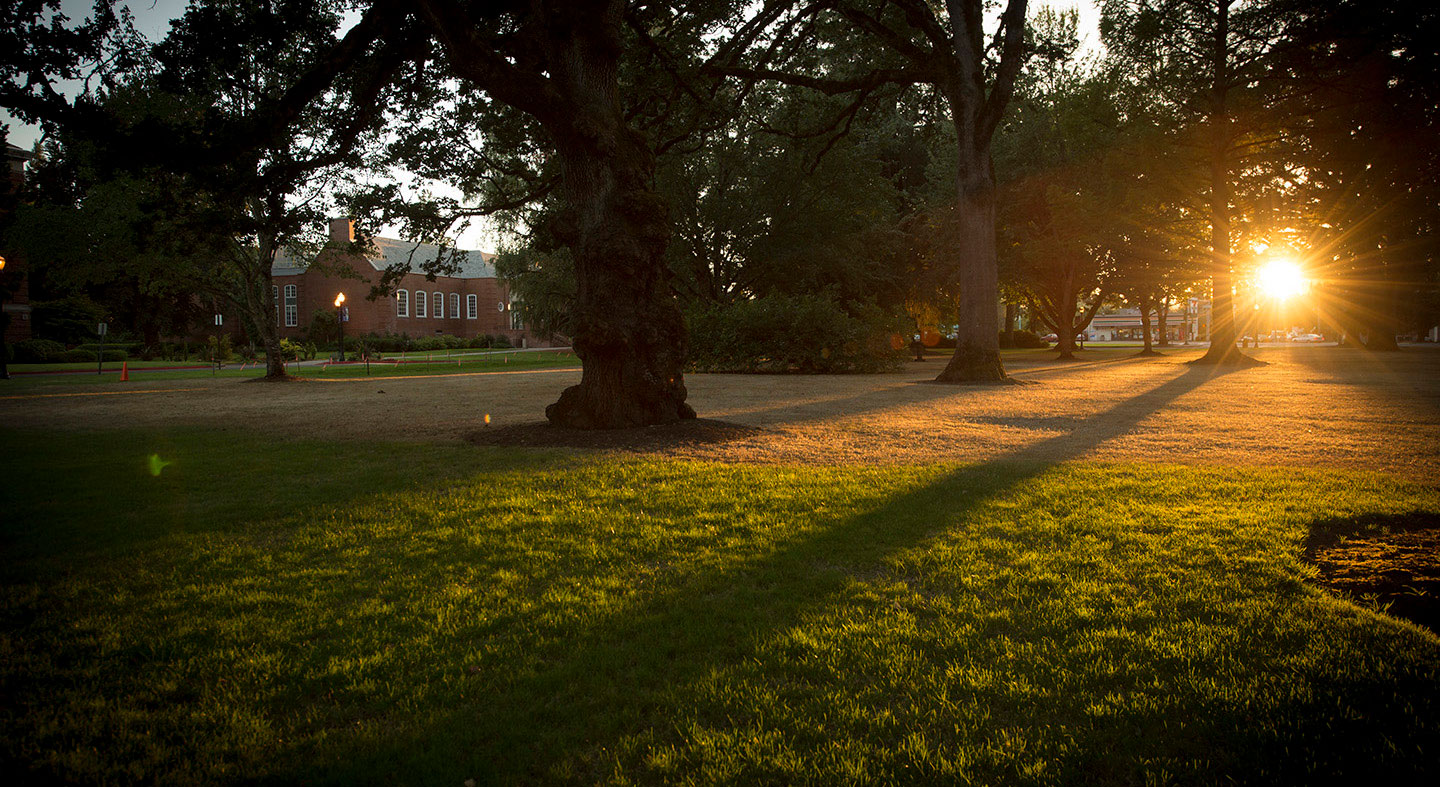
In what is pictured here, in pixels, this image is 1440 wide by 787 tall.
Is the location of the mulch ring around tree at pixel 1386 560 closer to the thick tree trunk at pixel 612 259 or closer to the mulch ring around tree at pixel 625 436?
the mulch ring around tree at pixel 625 436

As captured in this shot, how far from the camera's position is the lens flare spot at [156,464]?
7137 mm

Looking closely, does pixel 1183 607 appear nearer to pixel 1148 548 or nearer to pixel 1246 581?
pixel 1246 581

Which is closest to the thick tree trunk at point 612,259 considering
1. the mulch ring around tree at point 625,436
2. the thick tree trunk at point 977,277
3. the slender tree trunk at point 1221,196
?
the mulch ring around tree at point 625,436

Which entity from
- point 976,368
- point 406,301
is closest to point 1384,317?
point 976,368

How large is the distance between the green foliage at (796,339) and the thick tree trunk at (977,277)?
16.6 ft

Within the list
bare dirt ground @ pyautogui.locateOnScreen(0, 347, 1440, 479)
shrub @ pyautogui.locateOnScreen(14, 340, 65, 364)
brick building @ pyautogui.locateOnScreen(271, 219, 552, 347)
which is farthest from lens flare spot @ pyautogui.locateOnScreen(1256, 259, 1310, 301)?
shrub @ pyautogui.locateOnScreen(14, 340, 65, 364)

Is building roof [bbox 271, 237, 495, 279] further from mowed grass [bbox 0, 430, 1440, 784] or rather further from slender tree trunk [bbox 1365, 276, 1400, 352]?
slender tree trunk [bbox 1365, 276, 1400, 352]

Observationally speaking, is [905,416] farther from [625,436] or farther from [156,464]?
[156,464]

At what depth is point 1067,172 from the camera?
1318 inches

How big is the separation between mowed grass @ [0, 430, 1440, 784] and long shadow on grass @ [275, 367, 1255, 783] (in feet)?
0.04

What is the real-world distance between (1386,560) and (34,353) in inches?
1928

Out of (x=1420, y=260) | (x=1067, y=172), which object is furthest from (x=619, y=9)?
(x=1420, y=260)

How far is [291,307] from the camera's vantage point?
59562mm

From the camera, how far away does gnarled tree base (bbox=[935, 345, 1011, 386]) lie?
18.2 metres
